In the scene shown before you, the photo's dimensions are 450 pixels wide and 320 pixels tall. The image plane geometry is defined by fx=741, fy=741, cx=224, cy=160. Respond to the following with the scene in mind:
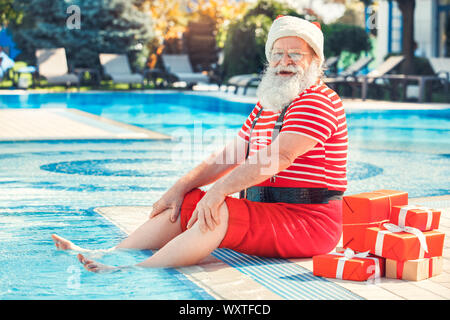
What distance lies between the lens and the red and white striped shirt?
345cm

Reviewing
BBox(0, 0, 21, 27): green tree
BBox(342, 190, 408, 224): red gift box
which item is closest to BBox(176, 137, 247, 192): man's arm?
BBox(342, 190, 408, 224): red gift box

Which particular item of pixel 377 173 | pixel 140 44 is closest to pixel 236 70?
pixel 140 44

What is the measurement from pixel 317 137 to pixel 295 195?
329 mm

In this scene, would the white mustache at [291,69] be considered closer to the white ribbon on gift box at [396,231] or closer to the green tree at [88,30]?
the white ribbon on gift box at [396,231]

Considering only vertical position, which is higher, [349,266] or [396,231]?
[396,231]

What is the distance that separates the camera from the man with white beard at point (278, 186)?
3404 millimetres

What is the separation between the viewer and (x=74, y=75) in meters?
20.8

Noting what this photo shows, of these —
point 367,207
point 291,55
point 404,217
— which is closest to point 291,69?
point 291,55

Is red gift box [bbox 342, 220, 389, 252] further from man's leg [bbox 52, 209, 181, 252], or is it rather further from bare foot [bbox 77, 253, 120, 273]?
bare foot [bbox 77, 253, 120, 273]

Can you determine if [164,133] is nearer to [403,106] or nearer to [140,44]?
[403,106]

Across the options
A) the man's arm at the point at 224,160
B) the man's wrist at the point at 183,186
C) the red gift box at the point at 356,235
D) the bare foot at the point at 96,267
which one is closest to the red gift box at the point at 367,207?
the red gift box at the point at 356,235

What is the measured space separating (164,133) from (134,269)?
7.70 m

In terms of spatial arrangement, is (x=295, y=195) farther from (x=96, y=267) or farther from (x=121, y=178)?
(x=121, y=178)

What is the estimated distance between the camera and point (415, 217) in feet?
11.1
